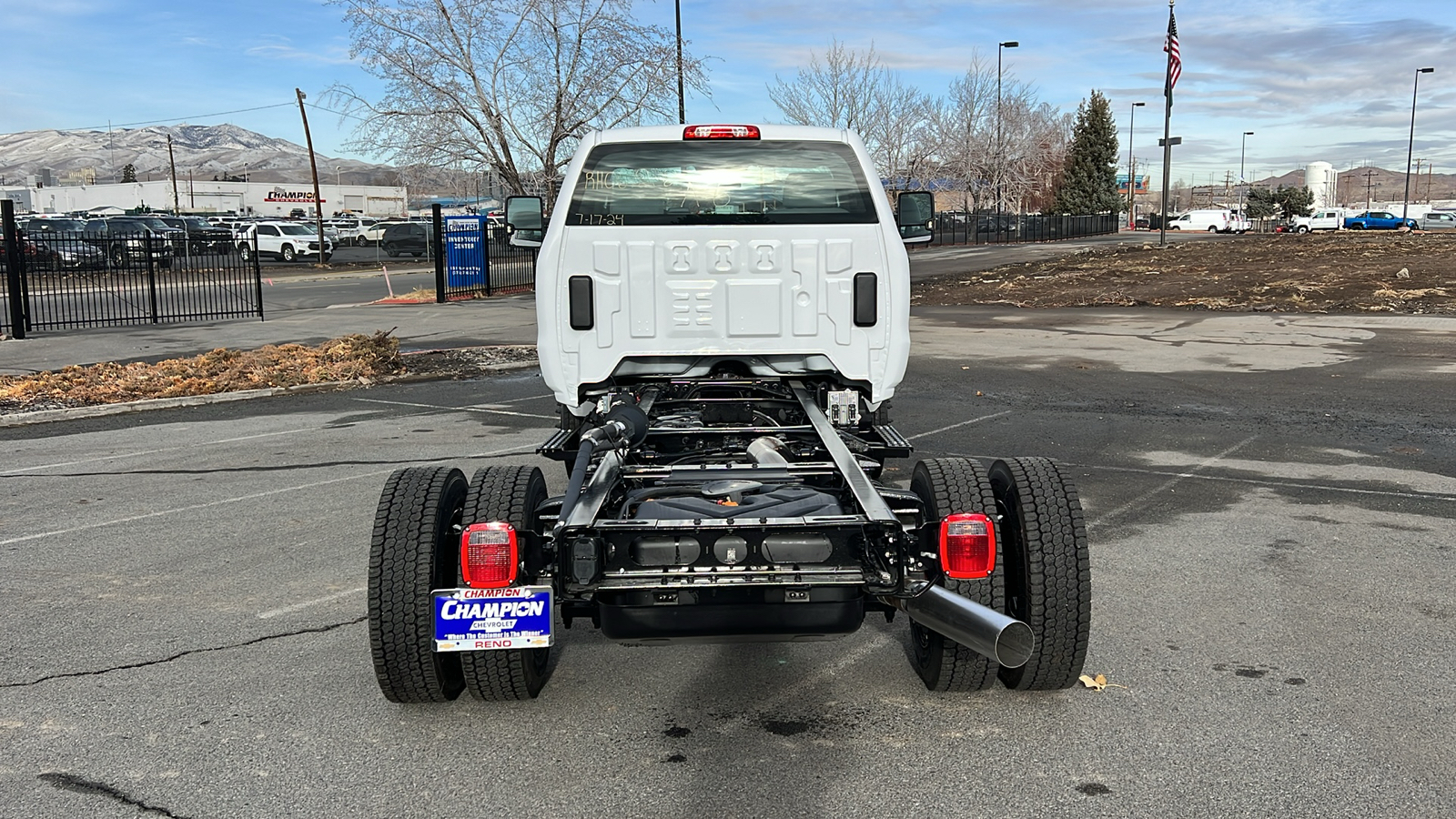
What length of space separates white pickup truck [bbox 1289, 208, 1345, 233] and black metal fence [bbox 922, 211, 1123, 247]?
18673 millimetres

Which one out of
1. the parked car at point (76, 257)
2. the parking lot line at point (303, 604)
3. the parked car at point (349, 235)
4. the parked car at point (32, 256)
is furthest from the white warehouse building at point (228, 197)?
the parking lot line at point (303, 604)

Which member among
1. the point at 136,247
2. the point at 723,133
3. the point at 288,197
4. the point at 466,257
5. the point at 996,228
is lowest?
the point at 466,257

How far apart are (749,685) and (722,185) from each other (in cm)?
300

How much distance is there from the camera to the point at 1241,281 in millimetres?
26375

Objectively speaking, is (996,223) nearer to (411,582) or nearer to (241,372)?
(241,372)

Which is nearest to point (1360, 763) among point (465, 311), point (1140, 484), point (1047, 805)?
point (1047, 805)

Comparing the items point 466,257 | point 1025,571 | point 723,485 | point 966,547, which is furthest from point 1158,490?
point 466,257

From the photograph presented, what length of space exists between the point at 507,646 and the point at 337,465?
5.52 meters

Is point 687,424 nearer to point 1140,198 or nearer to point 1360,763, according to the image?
point 1360,763

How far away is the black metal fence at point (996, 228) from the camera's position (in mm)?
57156

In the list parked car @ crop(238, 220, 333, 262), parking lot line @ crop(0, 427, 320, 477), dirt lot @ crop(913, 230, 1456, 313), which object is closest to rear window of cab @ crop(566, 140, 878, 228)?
parking lot line @ crop(0, 427, 320, 477)

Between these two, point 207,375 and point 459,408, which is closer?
point 459,408

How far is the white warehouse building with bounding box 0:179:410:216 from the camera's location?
11356 centimetres

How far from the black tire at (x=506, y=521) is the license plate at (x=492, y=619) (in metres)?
0.24
